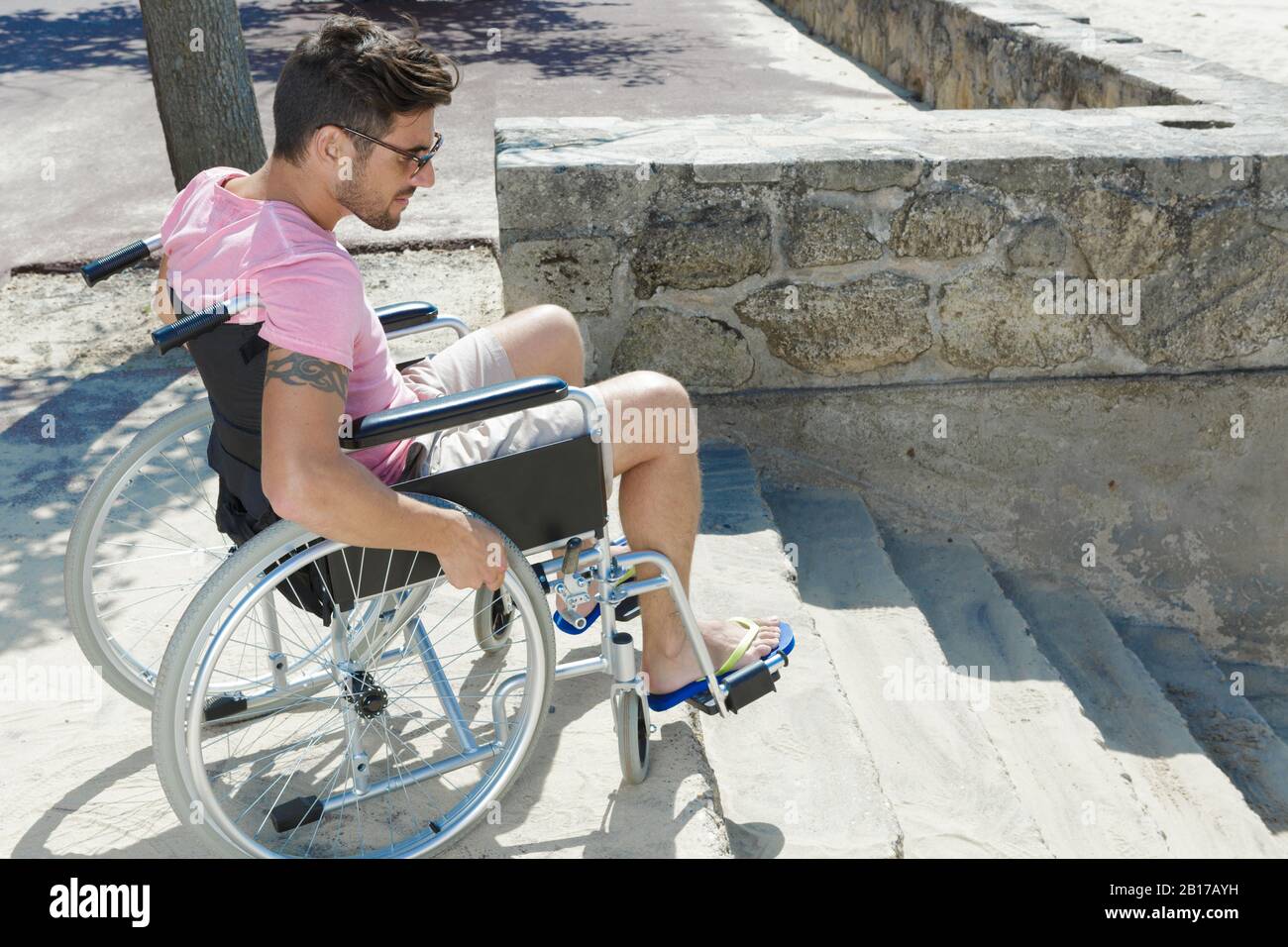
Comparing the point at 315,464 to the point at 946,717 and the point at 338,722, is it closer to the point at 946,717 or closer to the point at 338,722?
the point at 338,722

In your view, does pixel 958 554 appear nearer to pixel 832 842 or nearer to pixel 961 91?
pixel 832 842

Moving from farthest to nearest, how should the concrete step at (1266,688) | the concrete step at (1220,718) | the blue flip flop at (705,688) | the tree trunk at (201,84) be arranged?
1. the tree trunk at (201,84)
2. the concrete step at (1266,688)
3. the concrete step at (1220,718)
4. the blue flip flop at (705,688)

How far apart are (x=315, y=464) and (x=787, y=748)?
1211mm

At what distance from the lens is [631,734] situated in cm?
232

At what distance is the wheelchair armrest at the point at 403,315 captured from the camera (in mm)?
2568

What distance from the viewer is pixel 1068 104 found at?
17.7ft

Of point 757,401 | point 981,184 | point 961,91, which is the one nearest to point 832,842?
point 757,401

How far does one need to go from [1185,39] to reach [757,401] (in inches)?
304

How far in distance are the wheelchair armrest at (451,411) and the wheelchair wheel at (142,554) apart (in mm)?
606

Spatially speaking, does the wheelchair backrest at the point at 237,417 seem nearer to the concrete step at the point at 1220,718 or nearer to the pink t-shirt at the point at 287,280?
the pink t-shirt at the point at 287,280

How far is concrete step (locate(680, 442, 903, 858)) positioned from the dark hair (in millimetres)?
1295

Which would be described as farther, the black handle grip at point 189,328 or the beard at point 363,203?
the beard at point 363,203

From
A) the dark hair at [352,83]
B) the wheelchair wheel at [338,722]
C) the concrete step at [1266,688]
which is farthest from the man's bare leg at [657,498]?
the concrete step at [1266,688]
